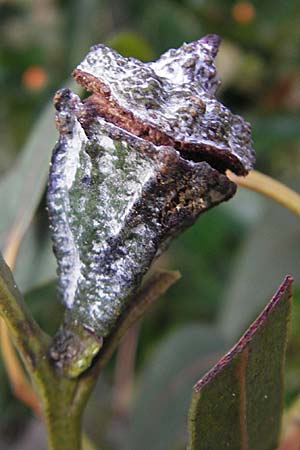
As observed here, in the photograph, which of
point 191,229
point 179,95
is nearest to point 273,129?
point 191,229

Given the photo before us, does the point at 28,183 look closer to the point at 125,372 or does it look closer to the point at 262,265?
the point at 262,265

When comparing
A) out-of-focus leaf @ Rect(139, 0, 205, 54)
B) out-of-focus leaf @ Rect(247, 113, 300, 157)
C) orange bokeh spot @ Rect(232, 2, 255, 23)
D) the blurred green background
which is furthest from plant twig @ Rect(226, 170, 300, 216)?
orange bokeh spot @ Rect(232, 2, 255, 23)

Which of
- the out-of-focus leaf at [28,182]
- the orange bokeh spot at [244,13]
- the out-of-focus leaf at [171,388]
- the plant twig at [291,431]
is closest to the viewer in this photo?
the plant twig at [291,431]

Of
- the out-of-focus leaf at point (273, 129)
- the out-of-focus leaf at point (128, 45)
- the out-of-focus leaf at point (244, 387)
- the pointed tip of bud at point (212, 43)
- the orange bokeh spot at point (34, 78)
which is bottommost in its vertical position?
the orange bokeh spot at point (34, 78)

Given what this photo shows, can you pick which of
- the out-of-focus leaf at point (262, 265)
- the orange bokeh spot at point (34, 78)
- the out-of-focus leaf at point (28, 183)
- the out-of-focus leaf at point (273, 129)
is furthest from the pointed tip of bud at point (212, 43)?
the orange bokeh spot at point (34, 78)

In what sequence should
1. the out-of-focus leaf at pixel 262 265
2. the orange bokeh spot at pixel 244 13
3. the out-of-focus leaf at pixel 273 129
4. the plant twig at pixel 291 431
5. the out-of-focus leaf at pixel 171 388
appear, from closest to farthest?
the plant twig at pixel 291 431
the out-of-focus leaf at pixel 171 388
the out-of-focus leaf at pixel 262 265
the out-of-focus leaf at pixel 273 129
the orange bokeh spot at pixel 244 13

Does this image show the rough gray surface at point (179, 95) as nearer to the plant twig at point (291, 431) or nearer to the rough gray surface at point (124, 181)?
the rough gray surface at point (124, 181)

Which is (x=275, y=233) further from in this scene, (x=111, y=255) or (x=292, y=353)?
(x=111, y=255)

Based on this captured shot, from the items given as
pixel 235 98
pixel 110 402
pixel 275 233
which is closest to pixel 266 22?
pixel 235 98
